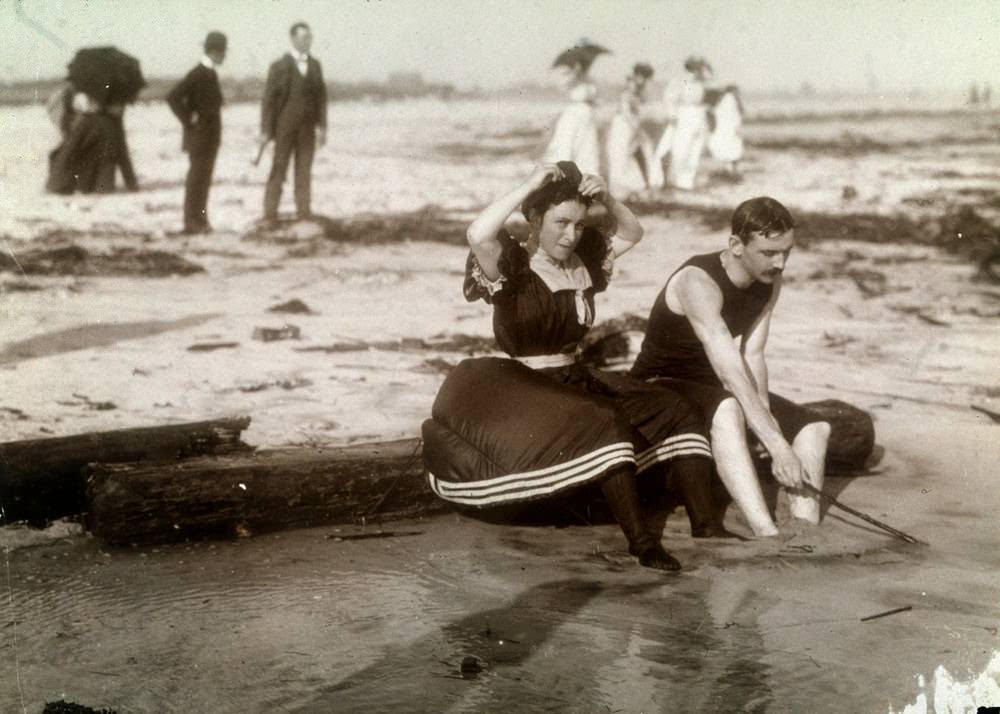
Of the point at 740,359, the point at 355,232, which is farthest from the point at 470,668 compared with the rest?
the point at 355,232

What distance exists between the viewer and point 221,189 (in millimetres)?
13719

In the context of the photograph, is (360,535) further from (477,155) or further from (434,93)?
(434,93)

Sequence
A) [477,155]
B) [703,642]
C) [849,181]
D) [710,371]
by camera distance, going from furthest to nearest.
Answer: [477,155] < [849,181] < [710,371] < [703,642]

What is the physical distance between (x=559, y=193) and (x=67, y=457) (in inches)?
93.2

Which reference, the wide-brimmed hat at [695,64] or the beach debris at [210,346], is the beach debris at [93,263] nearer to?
the beach debris at [210,346]

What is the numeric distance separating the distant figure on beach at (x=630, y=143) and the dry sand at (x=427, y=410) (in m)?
0.85

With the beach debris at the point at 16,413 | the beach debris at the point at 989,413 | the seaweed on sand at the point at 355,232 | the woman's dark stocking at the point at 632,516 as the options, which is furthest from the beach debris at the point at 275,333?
the beach debris at the point at 989,413

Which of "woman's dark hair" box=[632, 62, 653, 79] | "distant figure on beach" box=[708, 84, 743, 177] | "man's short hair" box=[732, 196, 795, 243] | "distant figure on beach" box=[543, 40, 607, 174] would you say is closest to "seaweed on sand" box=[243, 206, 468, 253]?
"distant figure on beach" box=[543, 40, 607, 174]

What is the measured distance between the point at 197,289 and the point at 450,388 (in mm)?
5286

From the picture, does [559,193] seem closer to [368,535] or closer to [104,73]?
[368,535]

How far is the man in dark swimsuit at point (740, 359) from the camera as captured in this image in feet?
16.6

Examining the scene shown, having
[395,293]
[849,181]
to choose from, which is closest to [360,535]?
[395,293]

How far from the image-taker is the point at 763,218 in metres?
5.05

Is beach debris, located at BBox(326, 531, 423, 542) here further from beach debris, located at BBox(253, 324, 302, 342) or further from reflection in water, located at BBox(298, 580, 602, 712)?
beach debris, located at BBox(253, 324, 302, 342)
